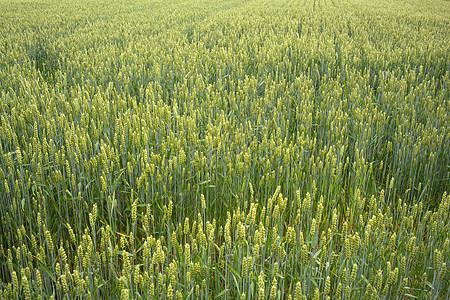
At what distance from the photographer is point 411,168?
2.56 m

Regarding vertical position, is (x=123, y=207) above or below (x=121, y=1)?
below

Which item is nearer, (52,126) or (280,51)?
(52,126)

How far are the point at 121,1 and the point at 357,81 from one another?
1550 centimetres

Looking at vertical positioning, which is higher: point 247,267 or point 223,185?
point 247,267

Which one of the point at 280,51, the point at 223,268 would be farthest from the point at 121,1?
the point at 223,268

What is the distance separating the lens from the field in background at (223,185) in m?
1.51

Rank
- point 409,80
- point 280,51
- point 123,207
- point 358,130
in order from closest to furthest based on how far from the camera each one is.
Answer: point 123,207 < point 358,130 < point 409,80 < point 280,51

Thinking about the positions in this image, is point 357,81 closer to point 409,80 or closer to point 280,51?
point 409,80

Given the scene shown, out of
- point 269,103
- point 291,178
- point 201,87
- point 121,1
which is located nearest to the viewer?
point 291,178

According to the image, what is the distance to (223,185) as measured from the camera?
7.55 feet

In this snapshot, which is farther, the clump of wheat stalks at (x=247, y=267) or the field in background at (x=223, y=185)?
the field in background at (x=223, y=185)

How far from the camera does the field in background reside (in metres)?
1.51

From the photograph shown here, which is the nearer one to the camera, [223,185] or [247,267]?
[247,267]

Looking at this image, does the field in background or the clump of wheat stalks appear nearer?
the clump of wheat stalks
